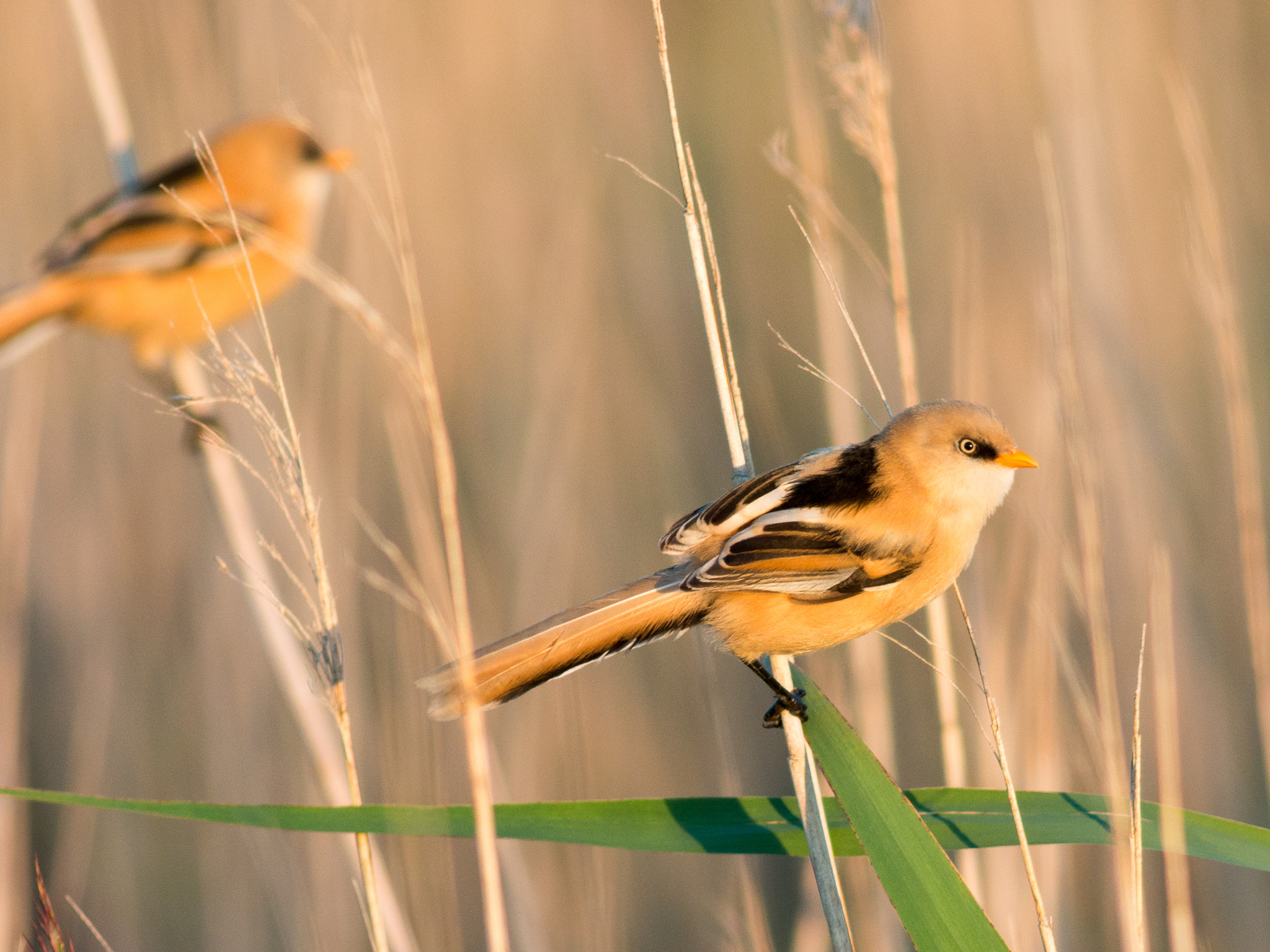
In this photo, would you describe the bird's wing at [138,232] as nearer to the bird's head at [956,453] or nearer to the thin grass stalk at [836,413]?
the thin grass stalk at [836,413]

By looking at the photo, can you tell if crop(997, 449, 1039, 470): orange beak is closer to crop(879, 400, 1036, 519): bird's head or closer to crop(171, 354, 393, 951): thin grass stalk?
crop(879, 400, 1036, 519): bird's head

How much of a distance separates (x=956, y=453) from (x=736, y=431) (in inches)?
17.2

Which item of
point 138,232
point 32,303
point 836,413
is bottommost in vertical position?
point 836,413

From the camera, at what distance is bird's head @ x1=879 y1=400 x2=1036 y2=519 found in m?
1.81

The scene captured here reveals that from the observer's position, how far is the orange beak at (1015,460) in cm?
180

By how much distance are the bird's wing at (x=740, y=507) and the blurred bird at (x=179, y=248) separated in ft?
4.24

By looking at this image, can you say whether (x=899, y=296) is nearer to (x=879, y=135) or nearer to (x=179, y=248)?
(x=879, y=135)

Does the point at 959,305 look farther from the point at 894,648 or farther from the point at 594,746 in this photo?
the point at 594,746

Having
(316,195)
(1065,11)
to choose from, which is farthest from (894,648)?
(316,195)

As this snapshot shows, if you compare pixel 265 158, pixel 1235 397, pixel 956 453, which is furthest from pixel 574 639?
pixel 265 158

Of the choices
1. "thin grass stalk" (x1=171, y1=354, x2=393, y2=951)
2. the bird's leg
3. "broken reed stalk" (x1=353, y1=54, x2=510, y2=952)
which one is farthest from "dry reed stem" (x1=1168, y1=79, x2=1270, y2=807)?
"thin grass stalk" (x1=171, y1=354, x2=393, y2=951)

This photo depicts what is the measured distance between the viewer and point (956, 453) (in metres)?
1.82

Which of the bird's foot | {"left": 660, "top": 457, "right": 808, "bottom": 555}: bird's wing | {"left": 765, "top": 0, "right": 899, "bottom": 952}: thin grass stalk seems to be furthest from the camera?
{"left": 765, "top": 0, "right": 899, "bottom": 952}: thin grass stalk

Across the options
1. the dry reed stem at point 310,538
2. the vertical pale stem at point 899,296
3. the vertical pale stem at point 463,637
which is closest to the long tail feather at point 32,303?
the dry reed stem at point 310,538
